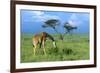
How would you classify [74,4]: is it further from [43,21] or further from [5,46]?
[5,46]

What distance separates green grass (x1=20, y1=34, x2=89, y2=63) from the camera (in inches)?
78.8

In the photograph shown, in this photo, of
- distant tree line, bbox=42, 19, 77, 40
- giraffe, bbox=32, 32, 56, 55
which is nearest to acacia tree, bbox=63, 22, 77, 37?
distant tree line, bbox=42, 19, 77, 40

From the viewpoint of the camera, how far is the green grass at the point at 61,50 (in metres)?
2.00

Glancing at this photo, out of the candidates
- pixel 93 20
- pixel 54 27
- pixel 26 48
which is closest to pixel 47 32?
pixel 54 27

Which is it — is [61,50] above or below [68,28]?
below

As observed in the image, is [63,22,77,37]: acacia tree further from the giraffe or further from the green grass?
the giraffe

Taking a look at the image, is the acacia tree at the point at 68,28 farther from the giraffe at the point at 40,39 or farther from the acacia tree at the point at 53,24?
the giraffe at the point at 40,39

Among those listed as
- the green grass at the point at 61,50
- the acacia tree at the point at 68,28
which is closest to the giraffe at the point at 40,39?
the green grass at the point at 61,50

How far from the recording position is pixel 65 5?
2113mm

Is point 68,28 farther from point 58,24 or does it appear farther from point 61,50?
point 61,50

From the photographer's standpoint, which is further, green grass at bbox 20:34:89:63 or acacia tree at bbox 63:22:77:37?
acacia tree at bbox 63:22:77:37

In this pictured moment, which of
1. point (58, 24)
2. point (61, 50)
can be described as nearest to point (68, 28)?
point (58, 24)

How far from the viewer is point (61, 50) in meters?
2.13

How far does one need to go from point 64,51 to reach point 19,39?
532mm
